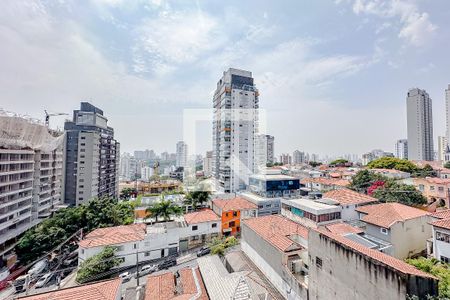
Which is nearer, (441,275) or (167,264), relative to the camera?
(441,275)

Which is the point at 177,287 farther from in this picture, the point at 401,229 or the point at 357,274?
the point at 401,229

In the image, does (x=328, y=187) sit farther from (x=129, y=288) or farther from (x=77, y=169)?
(x=77, y=169)

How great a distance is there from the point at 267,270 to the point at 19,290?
51.6 ft

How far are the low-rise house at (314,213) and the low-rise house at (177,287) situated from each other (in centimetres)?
884

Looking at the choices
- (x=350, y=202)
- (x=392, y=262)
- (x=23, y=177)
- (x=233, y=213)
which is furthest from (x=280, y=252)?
(x=23, y=177)

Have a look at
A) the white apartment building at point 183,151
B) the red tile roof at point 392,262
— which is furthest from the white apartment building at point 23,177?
the red tile roof at point 392,262

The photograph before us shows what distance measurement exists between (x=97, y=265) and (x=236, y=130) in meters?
24.2

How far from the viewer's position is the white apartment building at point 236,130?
33.0 metres

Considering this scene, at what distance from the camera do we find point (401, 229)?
477 inches

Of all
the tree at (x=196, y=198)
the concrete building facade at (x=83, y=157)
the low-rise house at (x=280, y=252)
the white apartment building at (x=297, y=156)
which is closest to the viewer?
the low-rise house at (x=280, y=252)

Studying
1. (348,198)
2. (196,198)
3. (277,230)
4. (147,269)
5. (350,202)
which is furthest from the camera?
(196,198)

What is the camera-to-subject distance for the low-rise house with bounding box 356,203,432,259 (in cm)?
1198

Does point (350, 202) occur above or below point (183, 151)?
below

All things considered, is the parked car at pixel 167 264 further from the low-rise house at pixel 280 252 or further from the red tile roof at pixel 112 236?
the low-rise house at pixel 280 252
